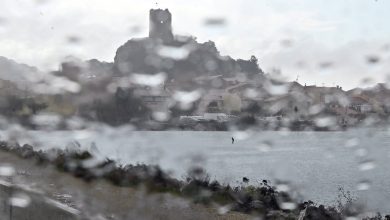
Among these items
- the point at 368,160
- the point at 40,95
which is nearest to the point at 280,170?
the point at 368,160

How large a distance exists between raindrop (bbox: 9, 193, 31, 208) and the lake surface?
1.99 metres

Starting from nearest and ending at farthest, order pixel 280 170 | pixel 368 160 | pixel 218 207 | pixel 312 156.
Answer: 1. pixel 218 207
2. pixel 280 170
3. pixel 368 160
4. pixel 312 156

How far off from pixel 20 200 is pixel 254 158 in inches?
725

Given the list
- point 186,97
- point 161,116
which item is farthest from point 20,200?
point 186,97

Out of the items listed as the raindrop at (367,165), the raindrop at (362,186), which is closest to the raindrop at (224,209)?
the raindrop at (362,186)

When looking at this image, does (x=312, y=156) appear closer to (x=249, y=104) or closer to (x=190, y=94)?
(x=249, y=104)

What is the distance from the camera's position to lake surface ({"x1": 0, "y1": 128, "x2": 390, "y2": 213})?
12.0 meters

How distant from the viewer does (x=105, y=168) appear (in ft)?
36.8

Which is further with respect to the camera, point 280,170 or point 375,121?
point 280,170

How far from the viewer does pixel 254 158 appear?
74.4 ft

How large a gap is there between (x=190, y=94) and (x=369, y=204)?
7.14m

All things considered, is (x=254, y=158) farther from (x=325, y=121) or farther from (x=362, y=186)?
(x=325, y=121)

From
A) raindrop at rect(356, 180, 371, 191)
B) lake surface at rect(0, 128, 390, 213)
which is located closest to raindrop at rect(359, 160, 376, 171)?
lake surface at rect(0, 128, 390, 213)

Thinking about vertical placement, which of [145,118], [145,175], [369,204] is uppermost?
[145,118]
